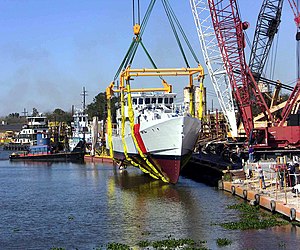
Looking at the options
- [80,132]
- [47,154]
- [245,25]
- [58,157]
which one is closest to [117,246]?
[245,25]

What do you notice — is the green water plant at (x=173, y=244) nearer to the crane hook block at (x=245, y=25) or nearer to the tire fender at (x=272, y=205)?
the tire fender at (x=272, y=205)

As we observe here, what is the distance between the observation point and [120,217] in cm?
3128

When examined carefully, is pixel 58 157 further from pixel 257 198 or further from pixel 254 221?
pixel 254 221

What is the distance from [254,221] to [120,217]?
8.16m

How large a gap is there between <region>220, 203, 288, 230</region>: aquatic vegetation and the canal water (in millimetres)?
594

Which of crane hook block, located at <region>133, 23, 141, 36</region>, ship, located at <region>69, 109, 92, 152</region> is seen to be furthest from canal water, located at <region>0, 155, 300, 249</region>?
ship, located at <region>69, 109, 92, 152</region>

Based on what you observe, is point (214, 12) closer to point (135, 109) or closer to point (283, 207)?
point (135, 109)

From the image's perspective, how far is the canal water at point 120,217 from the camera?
2480cm

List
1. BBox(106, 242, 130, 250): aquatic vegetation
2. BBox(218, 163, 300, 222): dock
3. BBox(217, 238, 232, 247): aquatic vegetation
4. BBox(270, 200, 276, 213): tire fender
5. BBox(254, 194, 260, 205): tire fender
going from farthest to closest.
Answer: BBox(254, 194, 260, 205): tire fender
BBox(270, 200, 276, 213): tire fender
BBox(218, 163, 300, 222): dock
BBox(217, 238, 232, 247): aquatic vegetation
BBox(106, 242, 130, 250): aquatic vegetation

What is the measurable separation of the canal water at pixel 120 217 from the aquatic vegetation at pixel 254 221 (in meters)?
0.59

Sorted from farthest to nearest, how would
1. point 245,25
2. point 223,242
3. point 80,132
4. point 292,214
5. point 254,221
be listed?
point 80,132, point 245,25, point 254,221, point 292,214, point 223,242

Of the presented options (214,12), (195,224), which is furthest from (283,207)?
(214,12)

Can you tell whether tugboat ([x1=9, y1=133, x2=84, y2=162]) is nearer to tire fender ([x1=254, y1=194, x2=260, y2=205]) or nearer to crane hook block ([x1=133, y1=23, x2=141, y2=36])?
crane hook block ([x1=133, y1=23, x2=141, y2=36])

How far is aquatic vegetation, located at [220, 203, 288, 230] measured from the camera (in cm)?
2640
